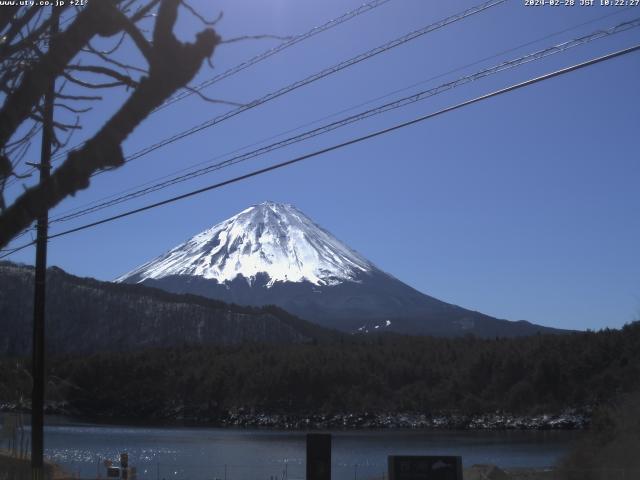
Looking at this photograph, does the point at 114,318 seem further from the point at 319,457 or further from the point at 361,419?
the point at 319,457

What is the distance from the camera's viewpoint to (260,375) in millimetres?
105438

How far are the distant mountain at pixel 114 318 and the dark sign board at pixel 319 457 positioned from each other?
354 feet

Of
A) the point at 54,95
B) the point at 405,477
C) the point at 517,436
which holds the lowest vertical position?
the point at 517,436

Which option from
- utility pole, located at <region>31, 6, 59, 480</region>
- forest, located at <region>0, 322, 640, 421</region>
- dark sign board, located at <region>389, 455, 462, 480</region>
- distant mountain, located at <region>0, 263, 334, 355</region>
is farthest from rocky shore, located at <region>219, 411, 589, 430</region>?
dark sign board, located at <region>389, 455, 462, 480</region>

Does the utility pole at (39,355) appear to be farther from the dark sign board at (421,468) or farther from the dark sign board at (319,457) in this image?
the dark sign board at (421,468)

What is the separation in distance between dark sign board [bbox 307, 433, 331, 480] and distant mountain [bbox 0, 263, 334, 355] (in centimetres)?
10789

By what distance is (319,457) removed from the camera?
15086 mm

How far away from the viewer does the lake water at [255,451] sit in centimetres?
4162

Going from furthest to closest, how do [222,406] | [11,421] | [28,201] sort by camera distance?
[222,406], [11,421], [28,201]

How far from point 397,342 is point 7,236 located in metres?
117

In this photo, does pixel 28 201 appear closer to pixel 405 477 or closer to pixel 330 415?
pixel 405 477

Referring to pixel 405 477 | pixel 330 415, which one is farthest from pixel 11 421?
pixel 330 415

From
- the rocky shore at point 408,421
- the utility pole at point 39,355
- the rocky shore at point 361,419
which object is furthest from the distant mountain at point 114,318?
the utility pole at point 39,355

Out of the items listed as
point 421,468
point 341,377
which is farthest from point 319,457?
point 341,377
